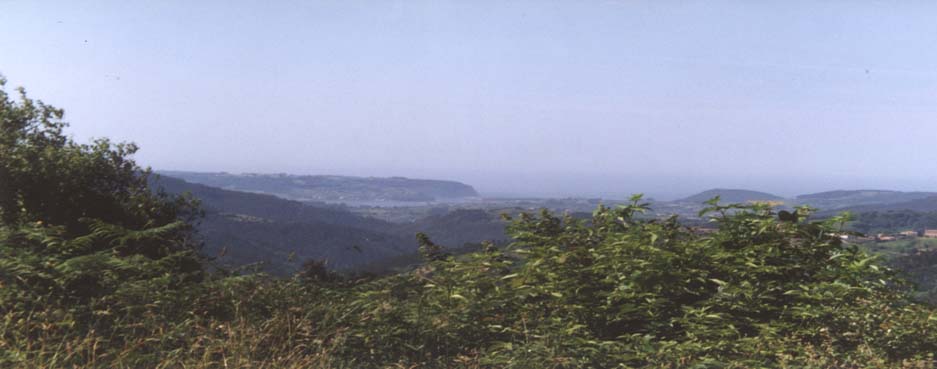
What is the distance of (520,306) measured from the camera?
5.16 meters

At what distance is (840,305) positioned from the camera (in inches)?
188

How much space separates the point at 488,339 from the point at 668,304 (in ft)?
5.60

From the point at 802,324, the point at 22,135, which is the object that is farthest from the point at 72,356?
the point at 22,135

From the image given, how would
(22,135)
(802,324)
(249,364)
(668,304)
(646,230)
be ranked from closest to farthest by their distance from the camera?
(249,364)
(802,324)
(668,304)
(646,230)
(22,135)

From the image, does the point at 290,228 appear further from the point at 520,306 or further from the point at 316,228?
the point at 520,306

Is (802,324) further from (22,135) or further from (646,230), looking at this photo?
(22,135)

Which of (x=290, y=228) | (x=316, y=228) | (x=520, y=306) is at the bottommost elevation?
(x=290, y=228)

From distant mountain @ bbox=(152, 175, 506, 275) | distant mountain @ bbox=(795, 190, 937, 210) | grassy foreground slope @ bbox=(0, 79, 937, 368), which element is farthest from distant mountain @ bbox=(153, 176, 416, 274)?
distant mountain @ bbox=(795, 190, 937, 210)

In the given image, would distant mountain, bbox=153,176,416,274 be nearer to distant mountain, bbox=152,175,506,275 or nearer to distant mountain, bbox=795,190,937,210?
distant mountain, bbox=152,175,506,275

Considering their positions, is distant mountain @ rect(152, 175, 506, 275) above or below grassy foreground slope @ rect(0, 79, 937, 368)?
below

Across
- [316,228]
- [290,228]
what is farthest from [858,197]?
[290,228]

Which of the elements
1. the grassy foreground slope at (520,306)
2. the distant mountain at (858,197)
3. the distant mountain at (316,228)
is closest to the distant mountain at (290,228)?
the distant mountain at (316,228)

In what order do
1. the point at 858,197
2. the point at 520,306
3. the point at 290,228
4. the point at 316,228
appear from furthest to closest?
1. the point at 858,197
2. the point at 290,228
3. the point at 316,228
4. the point at 520,306

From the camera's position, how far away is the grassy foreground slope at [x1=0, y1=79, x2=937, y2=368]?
4.04 metres
